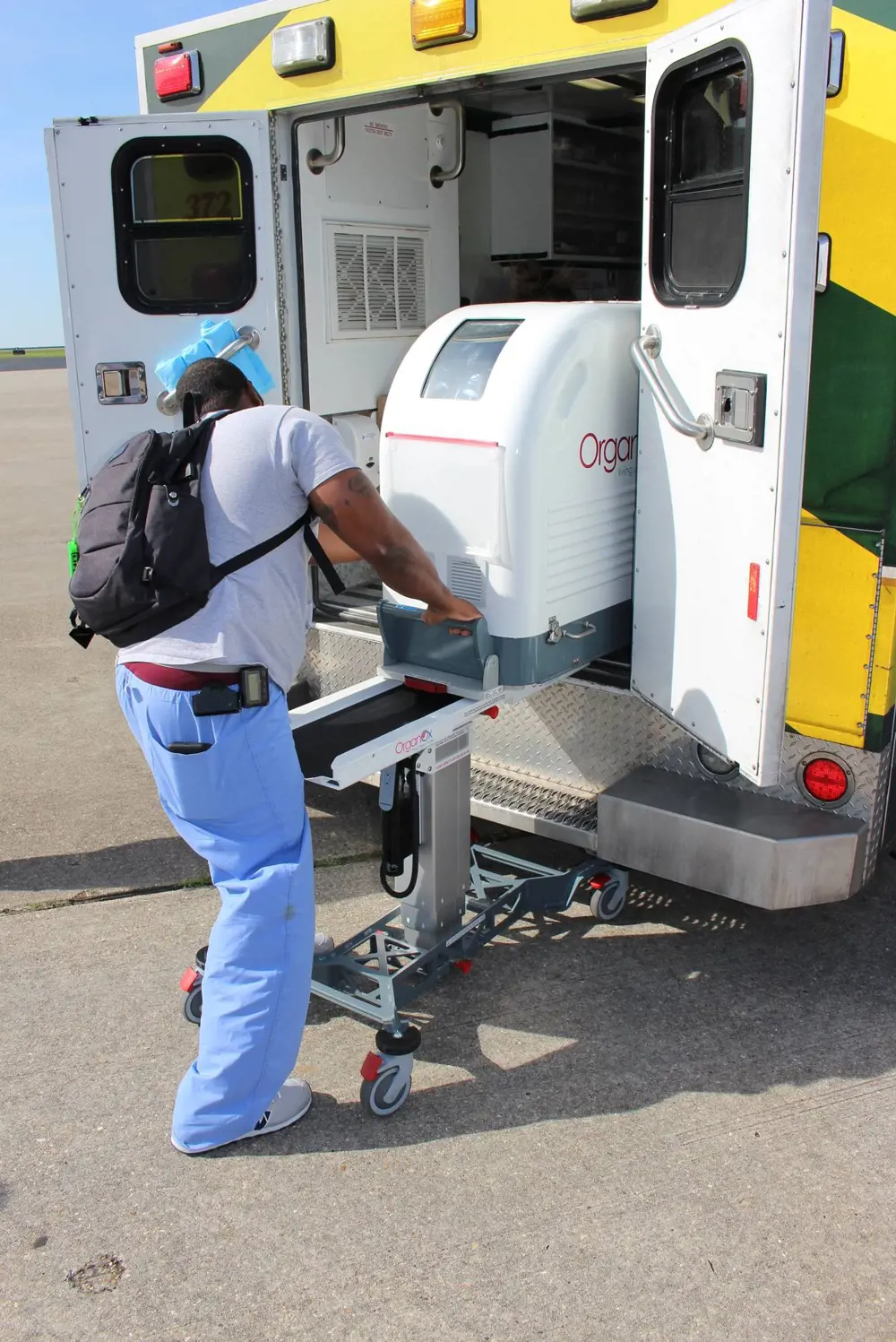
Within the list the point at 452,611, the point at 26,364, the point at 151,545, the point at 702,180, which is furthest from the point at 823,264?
the point at 26,364

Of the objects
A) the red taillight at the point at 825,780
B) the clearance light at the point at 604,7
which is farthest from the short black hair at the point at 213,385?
the red taillight at the point at 825,780

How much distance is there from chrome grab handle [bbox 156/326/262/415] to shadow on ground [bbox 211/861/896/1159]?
198 centimetres

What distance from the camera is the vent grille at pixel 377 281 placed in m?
4.53

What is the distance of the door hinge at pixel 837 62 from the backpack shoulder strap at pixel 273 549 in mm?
1553

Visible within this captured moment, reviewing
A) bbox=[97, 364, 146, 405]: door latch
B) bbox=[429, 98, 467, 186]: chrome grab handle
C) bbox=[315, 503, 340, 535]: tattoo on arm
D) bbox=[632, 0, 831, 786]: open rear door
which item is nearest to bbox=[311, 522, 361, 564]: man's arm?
bbox=[315, 503, 340, 535]: tattoo on arm

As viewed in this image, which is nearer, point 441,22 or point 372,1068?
point 372,1068

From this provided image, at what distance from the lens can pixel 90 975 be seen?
3.44 m

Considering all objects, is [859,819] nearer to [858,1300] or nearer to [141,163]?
[858,1300]

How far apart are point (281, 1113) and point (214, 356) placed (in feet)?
6.84

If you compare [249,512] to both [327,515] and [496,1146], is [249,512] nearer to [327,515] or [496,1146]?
[327,515]

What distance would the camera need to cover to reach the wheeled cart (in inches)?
110

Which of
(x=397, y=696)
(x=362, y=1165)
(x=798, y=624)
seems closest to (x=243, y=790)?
(x=397, y=696)

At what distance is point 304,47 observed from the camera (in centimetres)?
378

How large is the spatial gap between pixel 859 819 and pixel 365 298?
2.78 metres
